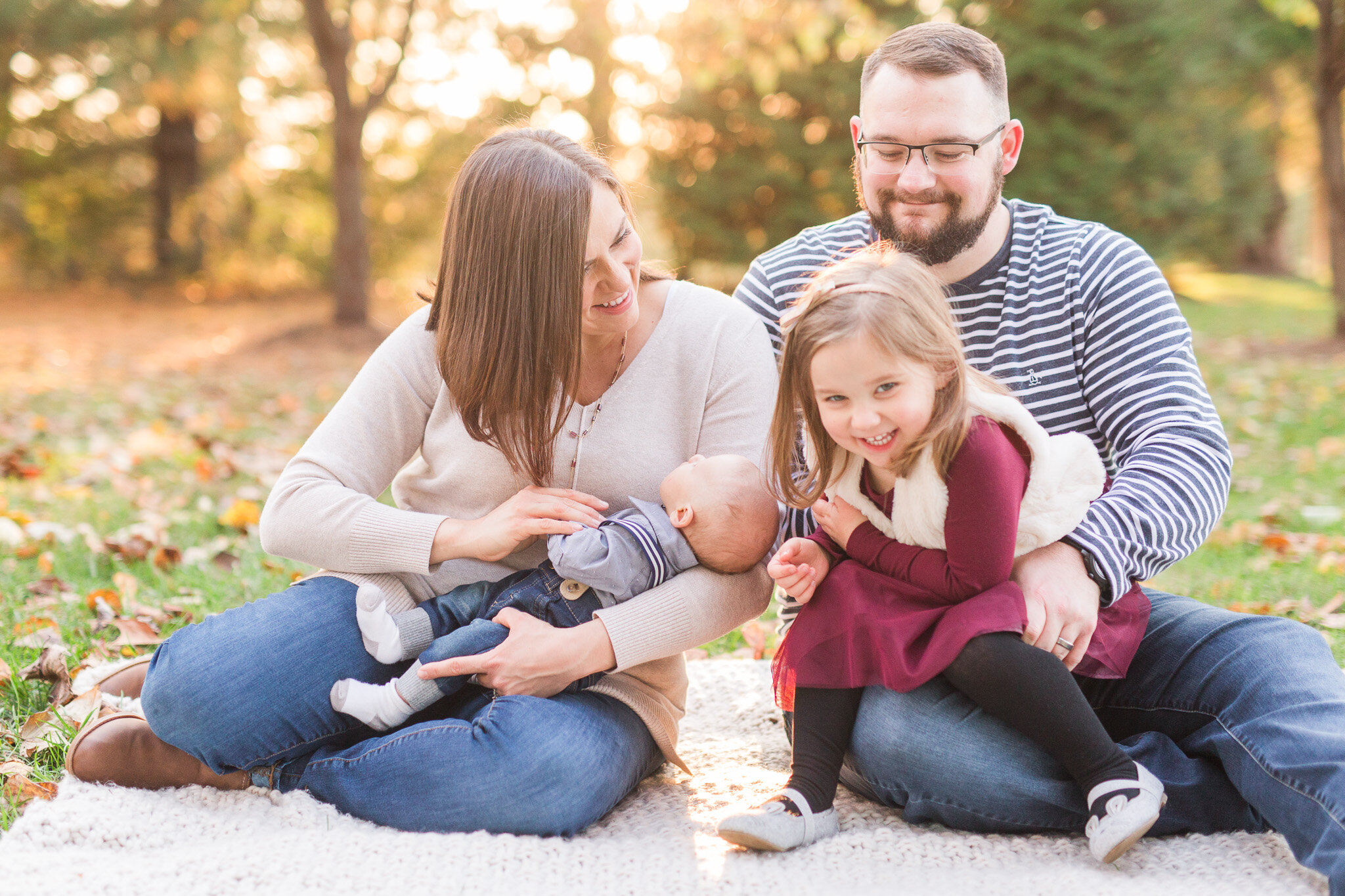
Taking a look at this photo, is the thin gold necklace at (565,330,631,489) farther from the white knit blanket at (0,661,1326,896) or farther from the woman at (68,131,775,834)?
the white knit blanket at (0,661,1326,896)

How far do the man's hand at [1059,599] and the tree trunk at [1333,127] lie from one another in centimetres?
714

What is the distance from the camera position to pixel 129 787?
6.68 feet

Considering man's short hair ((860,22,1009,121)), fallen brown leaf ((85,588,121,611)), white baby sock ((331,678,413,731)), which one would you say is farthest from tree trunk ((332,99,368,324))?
white baby sock ((331,678,413,731))

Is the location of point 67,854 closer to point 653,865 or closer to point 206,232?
point 653,865

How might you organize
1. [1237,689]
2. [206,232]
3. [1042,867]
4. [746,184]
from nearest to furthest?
[1042,867], [1237,689], [746,184], [206,232]

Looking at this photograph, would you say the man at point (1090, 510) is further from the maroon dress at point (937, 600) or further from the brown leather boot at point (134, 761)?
the brown leather boot at point (134, 761)

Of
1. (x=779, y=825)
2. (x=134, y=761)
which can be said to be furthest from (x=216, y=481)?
(x=779, y=825)

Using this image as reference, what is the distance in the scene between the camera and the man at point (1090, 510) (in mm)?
1854

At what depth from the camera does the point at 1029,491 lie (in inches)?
75.7

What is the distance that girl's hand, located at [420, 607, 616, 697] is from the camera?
2.00 metres

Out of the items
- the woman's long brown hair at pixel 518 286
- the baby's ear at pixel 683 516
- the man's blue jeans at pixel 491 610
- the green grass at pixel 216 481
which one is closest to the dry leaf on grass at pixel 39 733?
the green grass at pixel 216 481

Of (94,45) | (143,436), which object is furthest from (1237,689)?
(94,45)

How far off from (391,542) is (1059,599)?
1253 mm

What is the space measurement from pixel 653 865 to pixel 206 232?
1510 cm
